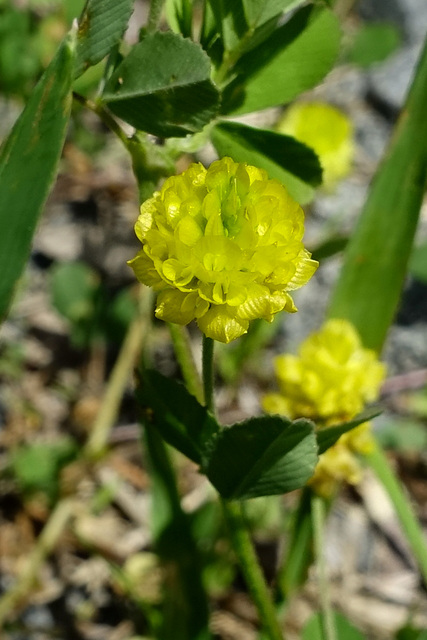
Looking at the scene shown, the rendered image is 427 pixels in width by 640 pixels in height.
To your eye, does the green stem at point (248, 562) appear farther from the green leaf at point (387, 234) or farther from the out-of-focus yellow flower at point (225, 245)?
the green leaf at point (387, 234)

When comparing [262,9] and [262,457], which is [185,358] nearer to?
[262,457]

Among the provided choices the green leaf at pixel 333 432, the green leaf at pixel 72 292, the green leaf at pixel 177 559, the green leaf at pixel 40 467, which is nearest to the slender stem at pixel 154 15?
the green leaf at pixel 333 432

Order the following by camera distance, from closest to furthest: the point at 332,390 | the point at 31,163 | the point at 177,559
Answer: the point at 31,163 < the point at 332,390 < the point at 177,559

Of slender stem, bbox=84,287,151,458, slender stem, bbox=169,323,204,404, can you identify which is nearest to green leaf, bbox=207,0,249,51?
slender stem, bbox=169,323,204,404

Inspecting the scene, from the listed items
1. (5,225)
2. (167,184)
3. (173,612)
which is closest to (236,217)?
(167,184)

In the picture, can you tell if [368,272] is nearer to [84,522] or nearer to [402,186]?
[402,186]

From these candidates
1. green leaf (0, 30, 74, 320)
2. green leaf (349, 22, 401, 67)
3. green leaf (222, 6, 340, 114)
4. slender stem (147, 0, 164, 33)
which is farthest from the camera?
green leaf (349, 22, 401, 67)

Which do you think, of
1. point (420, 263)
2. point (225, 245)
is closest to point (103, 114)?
point (225, 245)

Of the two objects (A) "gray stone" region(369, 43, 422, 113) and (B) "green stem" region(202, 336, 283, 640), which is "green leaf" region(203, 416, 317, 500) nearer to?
(B) "green stem" region(202, 336, 283, 640)
